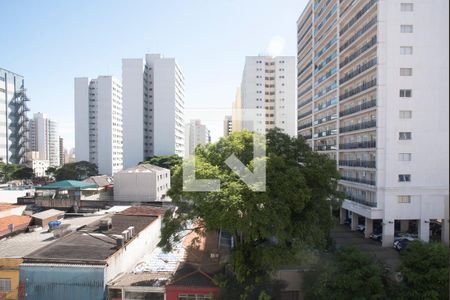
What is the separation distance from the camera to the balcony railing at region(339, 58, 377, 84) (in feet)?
64.4

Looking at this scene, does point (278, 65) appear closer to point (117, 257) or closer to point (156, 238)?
point (156, 238)

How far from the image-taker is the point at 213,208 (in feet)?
33.1

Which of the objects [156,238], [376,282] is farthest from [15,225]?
[376,282]

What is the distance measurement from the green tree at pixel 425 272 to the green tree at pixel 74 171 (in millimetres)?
48142

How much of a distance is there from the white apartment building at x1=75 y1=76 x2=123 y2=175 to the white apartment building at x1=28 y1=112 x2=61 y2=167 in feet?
112

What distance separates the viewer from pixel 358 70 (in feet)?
71.0

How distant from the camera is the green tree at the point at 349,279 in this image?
32.1ft

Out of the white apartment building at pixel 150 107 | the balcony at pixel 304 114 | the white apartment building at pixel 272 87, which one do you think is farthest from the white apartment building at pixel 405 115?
the white apartment building at pixel 150 107

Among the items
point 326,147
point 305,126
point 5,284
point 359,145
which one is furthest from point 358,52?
point 5,284

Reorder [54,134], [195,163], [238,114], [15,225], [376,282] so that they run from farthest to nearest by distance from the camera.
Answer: [54,134] → [238,114] → [15,225] → [195,163] → [376,282]

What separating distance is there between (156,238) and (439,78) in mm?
19497

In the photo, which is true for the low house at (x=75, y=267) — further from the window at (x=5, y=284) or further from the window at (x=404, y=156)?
the window at (x=404, y=156)

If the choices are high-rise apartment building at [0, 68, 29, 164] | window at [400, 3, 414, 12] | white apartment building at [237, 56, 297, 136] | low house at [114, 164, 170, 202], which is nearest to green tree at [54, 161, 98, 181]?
high-rise apartment building at [0, 68, 29, 164]

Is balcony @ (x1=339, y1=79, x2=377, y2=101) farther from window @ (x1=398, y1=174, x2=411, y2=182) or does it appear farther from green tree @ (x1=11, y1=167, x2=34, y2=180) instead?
green tree @ (x1=11, y1=167, x2=34, y2=180)
